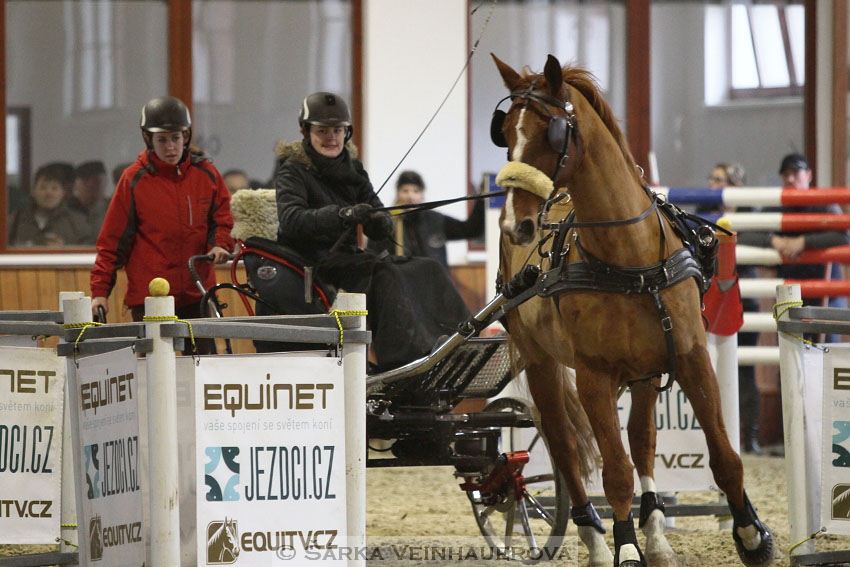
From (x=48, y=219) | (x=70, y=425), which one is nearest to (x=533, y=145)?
(x=70, y=425)

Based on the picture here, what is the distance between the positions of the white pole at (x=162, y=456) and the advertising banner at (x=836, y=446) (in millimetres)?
2345

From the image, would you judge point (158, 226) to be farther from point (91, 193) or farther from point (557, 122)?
point (91, 193)

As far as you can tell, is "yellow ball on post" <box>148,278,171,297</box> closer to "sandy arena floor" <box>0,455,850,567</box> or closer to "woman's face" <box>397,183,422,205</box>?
"sandy arena floor" <box>0,455,850,567</box>

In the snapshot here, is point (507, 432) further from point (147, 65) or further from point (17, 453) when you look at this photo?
point (147, 65)

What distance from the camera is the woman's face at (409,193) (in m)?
8.21

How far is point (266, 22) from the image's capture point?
30.5 feet

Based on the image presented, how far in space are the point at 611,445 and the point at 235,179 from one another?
18.1ft

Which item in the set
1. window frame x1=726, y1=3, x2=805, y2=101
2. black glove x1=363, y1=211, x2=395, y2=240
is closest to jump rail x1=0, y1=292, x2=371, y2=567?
black glove x1=363, y1=211, x2=395, y2=240

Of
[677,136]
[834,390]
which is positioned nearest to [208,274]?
[834,390]

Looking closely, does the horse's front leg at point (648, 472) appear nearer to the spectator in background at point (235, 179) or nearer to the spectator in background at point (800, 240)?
the spectator in background at point (800, 240)

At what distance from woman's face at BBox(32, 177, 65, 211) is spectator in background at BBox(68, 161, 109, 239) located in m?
0.10

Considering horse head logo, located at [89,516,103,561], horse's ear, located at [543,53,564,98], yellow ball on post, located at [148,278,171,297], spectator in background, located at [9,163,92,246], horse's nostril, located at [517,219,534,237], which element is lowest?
horse head logo, located at [89,516,103,561]

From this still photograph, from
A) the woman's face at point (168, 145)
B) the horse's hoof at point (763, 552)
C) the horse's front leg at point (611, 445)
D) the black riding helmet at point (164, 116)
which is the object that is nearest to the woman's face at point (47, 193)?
the woman's face at point (168, 145)

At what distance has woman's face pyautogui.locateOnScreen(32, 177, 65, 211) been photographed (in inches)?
352
